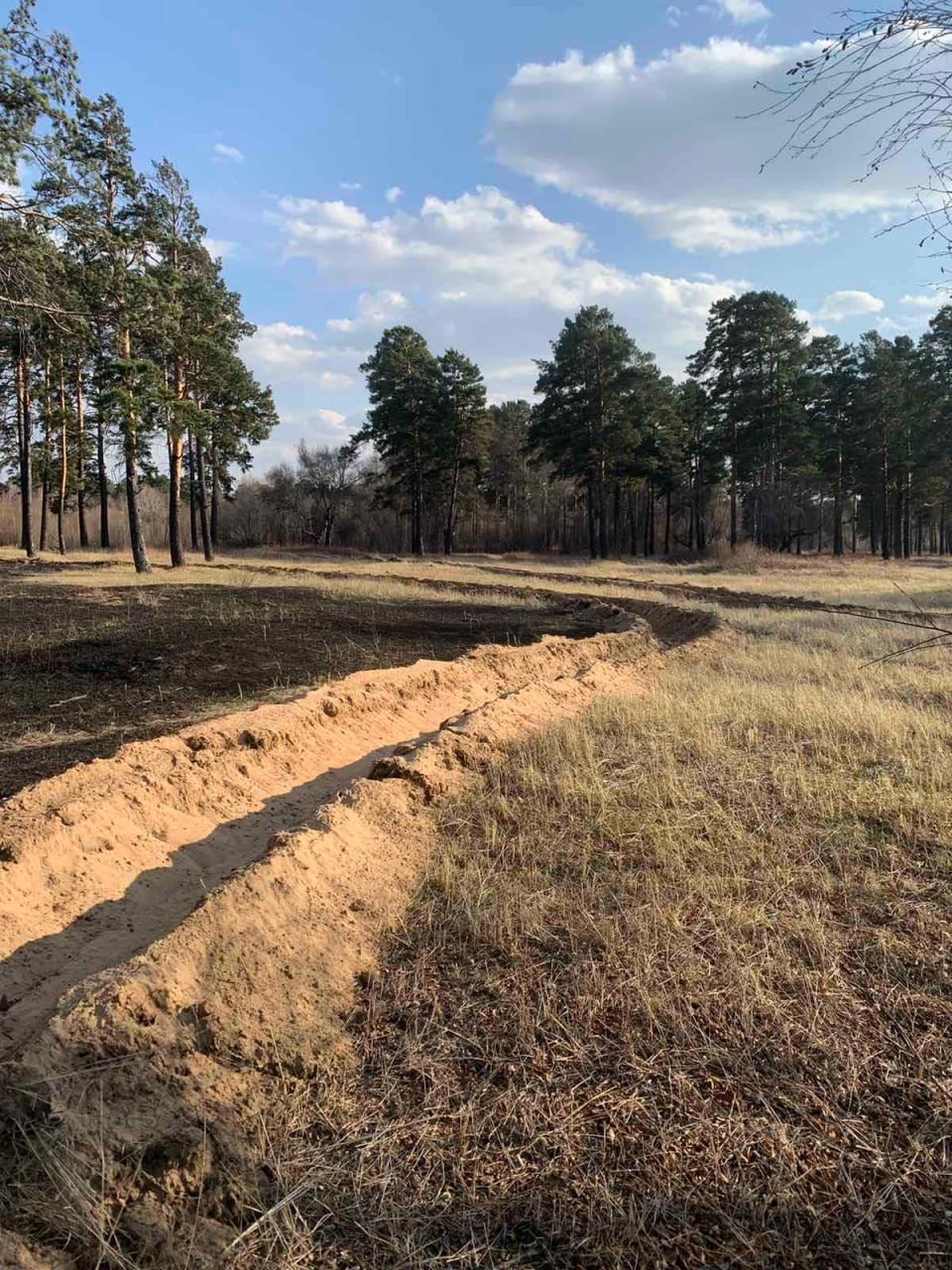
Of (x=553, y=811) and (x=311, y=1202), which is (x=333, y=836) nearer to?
(x=553, y=811)

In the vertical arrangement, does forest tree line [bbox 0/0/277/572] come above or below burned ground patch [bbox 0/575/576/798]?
above

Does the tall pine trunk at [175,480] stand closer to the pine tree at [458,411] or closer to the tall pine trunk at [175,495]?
the tall pine trunk at [175,495]

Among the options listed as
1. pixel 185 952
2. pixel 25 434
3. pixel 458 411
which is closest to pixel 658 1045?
pixel 185 952

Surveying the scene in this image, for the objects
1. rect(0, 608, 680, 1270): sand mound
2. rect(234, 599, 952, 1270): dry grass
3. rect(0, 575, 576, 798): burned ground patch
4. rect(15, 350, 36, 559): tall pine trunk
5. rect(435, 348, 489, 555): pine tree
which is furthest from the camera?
rect(435, 348, 489, 555): pine tree

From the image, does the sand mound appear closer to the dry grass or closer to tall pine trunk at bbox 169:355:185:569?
the dry grass

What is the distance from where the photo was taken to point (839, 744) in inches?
239

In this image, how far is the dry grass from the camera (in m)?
2.08

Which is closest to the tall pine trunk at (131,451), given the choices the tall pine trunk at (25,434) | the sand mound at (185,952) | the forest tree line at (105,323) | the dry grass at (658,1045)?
the forest tree line at (105,323)

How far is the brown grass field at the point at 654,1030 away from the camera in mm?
2084

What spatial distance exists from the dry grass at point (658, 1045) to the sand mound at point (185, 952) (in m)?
0.25

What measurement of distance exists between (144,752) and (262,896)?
8.00 ft

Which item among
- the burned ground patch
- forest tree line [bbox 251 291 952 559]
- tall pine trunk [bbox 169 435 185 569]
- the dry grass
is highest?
forest tree line [bbox 251 291 952 559]

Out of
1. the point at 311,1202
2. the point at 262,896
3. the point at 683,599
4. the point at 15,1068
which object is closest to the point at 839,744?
the point at 262,896

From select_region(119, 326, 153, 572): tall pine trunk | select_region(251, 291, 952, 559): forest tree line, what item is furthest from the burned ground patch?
select_region(251, 291, 952, 559): forest tree line
